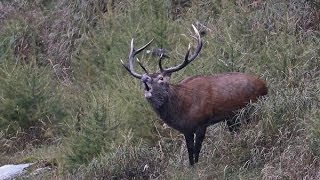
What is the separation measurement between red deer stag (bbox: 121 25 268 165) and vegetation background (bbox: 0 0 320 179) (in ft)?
0.70

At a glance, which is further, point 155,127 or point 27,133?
point 27,133

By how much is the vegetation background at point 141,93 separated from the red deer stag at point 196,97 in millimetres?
212

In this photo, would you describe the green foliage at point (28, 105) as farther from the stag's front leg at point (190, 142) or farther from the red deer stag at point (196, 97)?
the stag's front leg at point (190, 142)

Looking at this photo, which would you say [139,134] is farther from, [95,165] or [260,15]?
[260,15]

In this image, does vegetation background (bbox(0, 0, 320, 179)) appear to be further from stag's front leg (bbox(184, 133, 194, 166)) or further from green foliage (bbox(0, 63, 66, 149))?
stag's front leg (bbox(184, 133, 194, 166))

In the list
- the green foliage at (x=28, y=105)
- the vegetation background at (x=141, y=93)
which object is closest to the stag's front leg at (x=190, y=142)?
the vegetation background at (x=141, y=93)

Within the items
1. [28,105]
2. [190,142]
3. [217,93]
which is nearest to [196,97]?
[217,93]

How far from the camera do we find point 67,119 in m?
13.0

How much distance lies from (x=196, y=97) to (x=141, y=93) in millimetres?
2034

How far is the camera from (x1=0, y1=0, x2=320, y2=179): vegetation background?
9641 millimetres

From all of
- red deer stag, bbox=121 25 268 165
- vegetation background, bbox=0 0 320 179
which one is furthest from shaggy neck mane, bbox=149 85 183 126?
vegetation background, bbox=0 0 320 179

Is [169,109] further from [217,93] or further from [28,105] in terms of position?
[28,105]

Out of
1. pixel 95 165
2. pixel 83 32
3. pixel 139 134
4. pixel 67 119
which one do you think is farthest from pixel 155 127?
pixel 83 32

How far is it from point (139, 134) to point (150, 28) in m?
3.31
